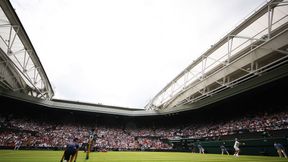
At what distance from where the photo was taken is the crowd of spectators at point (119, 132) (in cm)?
2598

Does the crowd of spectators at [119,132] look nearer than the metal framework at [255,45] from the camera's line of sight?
No

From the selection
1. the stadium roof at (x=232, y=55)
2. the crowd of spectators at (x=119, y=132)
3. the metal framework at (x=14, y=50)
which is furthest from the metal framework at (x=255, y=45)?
the metal framework at (x=14, y=50)

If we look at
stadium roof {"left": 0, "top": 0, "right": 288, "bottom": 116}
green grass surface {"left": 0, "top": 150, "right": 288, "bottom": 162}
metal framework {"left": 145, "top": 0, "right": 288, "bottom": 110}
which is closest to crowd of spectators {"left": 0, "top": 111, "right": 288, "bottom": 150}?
stadium roof {"left": 0, "top": 0, "right": 288, "bottom": 116}

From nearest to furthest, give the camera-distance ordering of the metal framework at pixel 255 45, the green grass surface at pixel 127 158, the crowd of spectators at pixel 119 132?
the green grass surface at pixel 127 158, the metal framework at pixel 255 45, the crowd of spectators at pixel 119 132

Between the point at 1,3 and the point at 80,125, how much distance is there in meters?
32.7

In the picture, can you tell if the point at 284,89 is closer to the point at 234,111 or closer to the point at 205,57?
the point at 234,111

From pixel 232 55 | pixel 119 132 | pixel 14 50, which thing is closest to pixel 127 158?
pixel 232 55

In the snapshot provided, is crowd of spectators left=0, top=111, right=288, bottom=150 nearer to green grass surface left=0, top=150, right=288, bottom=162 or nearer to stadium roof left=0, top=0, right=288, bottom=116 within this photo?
stadium roof left=0, top=0, right=288, bottom=116

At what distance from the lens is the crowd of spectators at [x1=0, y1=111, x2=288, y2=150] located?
85.3 feet

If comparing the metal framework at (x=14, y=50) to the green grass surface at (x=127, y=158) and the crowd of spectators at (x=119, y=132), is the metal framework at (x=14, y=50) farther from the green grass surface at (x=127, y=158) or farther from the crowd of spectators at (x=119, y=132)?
the green grass surface at (x=127, y=158)

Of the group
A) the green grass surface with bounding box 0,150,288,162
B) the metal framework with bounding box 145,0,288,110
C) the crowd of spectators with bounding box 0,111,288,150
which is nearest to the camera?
the green grass surface with bounding box 0,150,288,162

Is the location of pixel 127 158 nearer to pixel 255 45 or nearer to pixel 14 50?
pixel 255 45

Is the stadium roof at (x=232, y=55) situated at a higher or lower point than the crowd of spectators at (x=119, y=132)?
higher

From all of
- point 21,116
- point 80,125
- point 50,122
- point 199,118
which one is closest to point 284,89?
point 199,118
